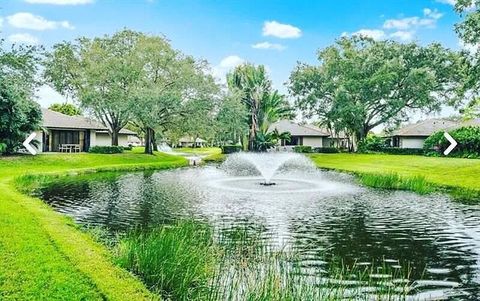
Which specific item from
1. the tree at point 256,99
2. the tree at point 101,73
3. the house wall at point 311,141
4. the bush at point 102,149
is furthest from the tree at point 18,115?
the house wall at point 311,141

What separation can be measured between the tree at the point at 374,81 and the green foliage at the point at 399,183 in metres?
25.6

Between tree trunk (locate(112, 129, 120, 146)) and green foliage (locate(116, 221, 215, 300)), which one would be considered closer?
green foliage (locate(116, 221, 215, 300))

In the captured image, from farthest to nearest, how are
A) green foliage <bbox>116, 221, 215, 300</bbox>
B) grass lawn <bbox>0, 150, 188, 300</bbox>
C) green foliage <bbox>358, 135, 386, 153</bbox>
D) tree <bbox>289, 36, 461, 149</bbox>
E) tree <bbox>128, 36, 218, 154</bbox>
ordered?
green foliage <bbox>358, 135, 386, 153</bbox> < tree <bbox>289, 36, 461, 149</bbox> < tree <bbox>128, 36, 218, 154</bbox> < green foliage <bbox>116, 221, 215, 300</bbox> < grass lawn <bbox>0, 150, 188, 300</bbox>

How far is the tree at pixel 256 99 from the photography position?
5856 cm

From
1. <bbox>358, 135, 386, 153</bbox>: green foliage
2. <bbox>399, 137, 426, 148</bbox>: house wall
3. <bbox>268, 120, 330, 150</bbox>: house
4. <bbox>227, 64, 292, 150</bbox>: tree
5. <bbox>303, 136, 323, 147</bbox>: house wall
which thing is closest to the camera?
<bbox>358, 135, 386, 153</bbox>: green foliage

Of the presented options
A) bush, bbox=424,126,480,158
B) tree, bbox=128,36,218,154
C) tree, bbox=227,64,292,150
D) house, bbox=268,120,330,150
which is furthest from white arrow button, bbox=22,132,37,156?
house, bbox=268,120,330,150

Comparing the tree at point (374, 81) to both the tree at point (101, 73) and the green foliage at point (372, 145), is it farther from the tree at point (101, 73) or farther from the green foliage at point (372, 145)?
the tree at point (101, 73)

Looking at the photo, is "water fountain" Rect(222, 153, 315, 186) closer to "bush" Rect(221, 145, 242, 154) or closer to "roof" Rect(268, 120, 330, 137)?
"bush" Rect(221, 145, 242, 154)

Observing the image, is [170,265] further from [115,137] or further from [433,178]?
[115,137]

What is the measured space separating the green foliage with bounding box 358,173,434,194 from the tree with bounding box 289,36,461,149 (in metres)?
25.6

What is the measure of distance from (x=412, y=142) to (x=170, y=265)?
172ft

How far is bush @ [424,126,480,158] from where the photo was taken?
4138 cm

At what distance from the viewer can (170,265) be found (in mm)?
7633

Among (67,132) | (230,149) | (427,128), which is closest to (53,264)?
(67,132)
